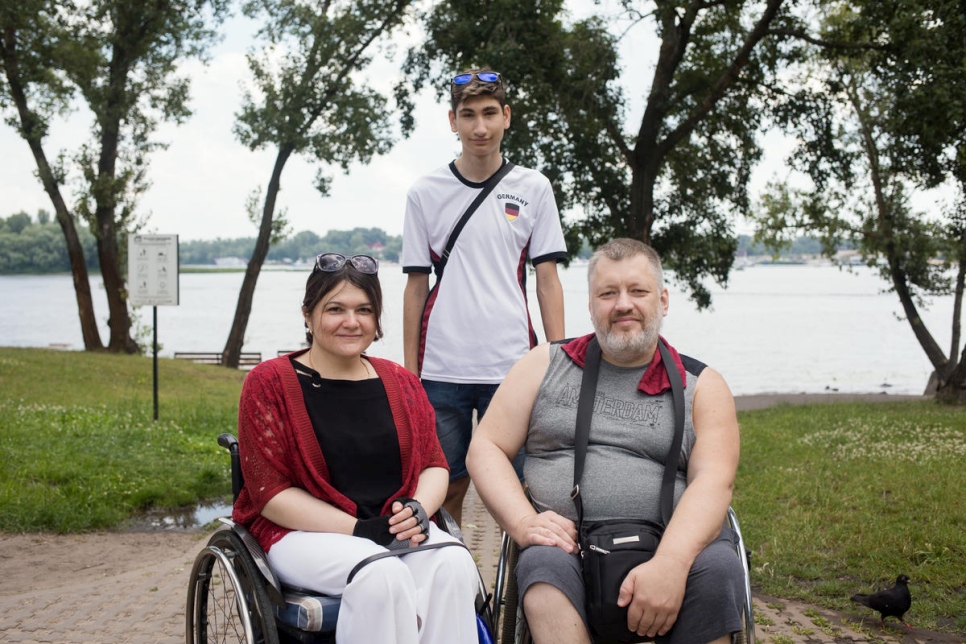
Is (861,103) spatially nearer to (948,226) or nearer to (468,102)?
(948,226)

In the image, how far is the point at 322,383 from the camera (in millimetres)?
2842

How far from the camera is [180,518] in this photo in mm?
7125

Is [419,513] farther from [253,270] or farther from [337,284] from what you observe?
[253,270]

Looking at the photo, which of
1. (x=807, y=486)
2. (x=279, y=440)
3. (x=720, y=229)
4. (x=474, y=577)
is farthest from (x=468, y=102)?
(x=720, y=229)

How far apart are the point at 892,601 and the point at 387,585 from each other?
9.51 feet

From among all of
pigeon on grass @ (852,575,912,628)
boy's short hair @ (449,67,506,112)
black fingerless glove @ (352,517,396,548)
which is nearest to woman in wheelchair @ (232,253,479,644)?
black fingerless glove @ (352,517,396,548)

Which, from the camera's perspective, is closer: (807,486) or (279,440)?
(279,440)

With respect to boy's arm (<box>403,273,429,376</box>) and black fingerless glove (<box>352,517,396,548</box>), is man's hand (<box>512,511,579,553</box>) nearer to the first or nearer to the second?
black fingerless glove (<box>352,517,396,548</box>)

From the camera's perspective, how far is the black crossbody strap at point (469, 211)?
3305 mm

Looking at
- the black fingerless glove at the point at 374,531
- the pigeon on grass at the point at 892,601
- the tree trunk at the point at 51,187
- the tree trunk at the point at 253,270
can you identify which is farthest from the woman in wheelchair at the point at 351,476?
the tree trunk at the point at 253,270

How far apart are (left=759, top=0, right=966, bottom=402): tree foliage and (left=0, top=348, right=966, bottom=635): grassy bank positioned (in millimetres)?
3645

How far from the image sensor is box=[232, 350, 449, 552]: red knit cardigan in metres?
2.71

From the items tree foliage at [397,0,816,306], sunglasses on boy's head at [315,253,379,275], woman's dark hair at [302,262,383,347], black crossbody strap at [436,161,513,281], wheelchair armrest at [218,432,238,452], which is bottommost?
wheelchair armrest at [218,432,238,452]

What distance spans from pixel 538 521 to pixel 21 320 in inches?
3062
